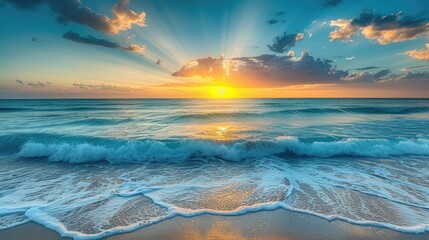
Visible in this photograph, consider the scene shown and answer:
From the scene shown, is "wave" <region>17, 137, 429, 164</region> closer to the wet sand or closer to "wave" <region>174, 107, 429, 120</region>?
the wet sand

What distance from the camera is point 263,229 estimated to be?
355cm

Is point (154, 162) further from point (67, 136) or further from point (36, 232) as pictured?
point (67, 136)

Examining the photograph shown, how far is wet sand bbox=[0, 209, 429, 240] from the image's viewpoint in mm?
3381

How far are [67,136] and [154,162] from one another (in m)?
6.14

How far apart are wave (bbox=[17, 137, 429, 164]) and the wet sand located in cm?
432

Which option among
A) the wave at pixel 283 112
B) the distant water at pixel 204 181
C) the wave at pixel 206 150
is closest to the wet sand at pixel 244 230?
the distant water at pixel 204 181

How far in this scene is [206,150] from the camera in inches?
346

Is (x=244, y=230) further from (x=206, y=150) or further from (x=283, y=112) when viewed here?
(x=283, y=112)

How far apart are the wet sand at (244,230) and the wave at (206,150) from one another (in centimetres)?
432

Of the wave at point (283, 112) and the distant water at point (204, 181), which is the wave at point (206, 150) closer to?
the distant water at point (204, 181)

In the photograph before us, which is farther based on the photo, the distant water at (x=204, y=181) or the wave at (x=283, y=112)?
the wave at (x=283, y=112)

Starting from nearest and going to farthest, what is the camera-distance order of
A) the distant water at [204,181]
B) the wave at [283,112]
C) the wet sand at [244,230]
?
1. the wet sand at [244,230]
2. the distant water at [204,181]
3. the wave at [283,112]

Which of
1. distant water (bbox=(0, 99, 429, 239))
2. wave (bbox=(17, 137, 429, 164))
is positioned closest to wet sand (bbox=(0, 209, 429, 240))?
distant water (bbox=(0, 99, 429, 239))

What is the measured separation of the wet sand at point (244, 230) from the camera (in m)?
3.38
